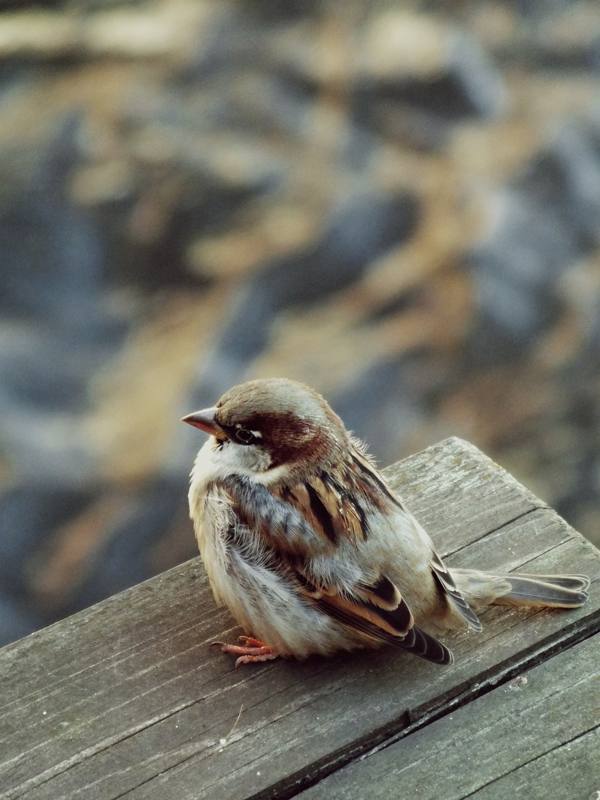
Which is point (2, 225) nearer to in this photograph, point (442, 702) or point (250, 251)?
point (250, 251)

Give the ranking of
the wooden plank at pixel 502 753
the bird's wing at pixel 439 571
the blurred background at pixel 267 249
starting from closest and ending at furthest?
the wooden plank at pixel 502 753, the bird's wing at pixel 439 571, the blurred background at pixel 267 249

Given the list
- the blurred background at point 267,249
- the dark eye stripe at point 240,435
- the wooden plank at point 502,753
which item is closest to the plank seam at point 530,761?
the wooden plank at point 502,753

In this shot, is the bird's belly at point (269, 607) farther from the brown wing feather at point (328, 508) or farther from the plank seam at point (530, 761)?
the plank seam at point (530, 761)

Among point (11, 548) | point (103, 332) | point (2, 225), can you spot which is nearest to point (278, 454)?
point (11, 548)

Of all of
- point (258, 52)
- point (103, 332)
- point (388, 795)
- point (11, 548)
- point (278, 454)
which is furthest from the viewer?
point (258, 52)

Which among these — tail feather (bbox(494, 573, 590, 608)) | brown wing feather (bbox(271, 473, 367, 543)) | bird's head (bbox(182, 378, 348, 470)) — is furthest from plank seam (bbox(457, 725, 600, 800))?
bird's head (bbox(182, 378, 348, 470))

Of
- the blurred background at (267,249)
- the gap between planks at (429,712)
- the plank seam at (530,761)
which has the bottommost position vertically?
the plank seam at (530,761)

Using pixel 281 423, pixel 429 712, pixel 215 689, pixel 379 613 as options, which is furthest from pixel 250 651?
pixel 281 423

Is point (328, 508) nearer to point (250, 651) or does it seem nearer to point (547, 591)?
point (250, 651)
